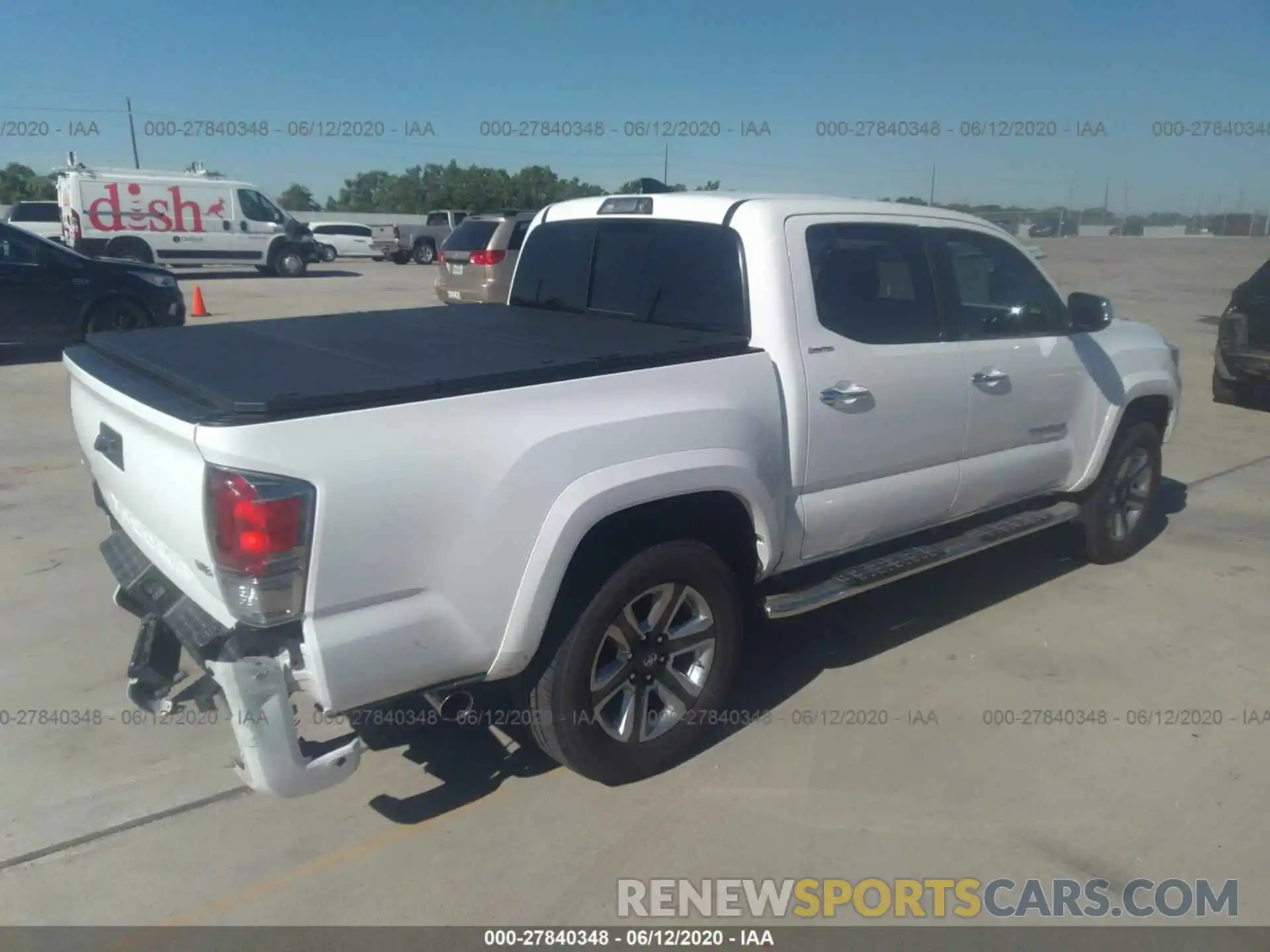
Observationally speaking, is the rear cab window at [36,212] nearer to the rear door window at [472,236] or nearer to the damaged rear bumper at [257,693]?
the rear door window at [472,236]

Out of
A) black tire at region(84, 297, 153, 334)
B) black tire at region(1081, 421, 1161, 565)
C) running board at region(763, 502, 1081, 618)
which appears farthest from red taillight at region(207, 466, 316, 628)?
black tire at region(84, 297, 153, 334)

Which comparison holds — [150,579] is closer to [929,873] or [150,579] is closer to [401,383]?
[401,383]

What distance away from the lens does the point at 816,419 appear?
3.85 meters

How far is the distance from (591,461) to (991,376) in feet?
7.58

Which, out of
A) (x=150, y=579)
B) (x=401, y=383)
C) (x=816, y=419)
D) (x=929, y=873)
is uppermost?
(x=401, y=383)

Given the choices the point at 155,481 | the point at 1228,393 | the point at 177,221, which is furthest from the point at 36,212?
the point at 155,481

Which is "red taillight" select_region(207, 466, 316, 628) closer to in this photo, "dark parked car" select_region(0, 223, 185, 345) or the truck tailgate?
the truck tailgate

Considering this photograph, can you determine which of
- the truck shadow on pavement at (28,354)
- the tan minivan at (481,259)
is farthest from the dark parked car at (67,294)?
the tan minivan at (481,259)

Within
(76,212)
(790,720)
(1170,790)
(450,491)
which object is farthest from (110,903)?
(76,212)

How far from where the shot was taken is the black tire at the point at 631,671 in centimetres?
331

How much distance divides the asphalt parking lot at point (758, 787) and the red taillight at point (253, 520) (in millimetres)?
1112

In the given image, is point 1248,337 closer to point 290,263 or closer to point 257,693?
point 257,693

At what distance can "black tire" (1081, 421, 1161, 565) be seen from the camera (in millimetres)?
5625

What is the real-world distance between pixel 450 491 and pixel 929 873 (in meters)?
1.90
